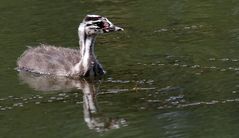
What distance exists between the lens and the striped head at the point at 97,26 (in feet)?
50.3

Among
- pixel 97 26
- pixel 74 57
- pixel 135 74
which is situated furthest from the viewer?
pixel 74 57

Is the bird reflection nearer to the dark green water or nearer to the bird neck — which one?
the dark green water

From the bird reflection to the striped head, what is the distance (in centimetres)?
86

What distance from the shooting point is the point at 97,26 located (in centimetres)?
1537

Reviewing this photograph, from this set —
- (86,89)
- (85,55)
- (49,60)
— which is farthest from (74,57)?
(86,89)

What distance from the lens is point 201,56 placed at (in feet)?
50.9

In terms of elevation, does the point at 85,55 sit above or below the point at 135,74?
above

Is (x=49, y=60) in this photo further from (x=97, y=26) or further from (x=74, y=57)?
(x=97, y=26)

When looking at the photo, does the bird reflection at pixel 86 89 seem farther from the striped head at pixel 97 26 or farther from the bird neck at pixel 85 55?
the striped head at pixel 97 26

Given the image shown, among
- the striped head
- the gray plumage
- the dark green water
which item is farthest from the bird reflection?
the striped head

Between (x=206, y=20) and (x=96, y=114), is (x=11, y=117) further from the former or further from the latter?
(x=206, y=20)

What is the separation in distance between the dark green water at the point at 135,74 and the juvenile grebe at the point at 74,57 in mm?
276

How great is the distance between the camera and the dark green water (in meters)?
12.0

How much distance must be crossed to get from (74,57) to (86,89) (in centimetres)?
136
